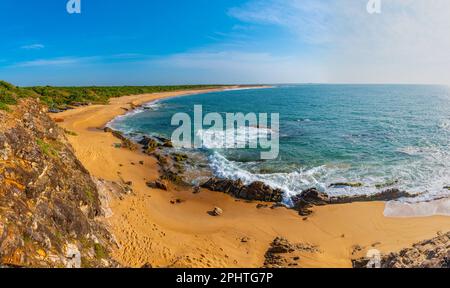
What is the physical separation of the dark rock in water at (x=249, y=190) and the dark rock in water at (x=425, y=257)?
21.5 feet

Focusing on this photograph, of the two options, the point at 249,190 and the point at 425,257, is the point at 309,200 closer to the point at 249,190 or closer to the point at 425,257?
the point at 249,190

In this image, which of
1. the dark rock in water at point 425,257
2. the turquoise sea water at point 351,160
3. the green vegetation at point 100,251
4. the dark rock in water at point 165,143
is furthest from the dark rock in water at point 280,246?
the dark rock in water at point 165,143

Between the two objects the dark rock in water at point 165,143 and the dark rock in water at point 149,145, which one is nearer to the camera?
the dark rock in water at point 149,145

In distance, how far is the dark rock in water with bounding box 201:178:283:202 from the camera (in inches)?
618

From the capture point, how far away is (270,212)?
1428cm

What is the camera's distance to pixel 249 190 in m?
16.1

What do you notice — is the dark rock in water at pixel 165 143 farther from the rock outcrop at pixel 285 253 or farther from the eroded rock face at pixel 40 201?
the rock outcrop at pixel 285 253

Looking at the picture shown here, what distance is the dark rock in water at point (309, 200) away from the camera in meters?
14.7

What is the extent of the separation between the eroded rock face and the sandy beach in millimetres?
1923

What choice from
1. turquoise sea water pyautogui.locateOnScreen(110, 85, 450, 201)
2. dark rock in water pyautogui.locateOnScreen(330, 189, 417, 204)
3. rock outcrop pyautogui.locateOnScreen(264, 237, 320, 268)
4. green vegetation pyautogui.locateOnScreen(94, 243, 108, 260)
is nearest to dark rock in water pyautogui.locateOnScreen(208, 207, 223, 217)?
rock outcrop pyautogui.locateOnScreen(264, 237, 320, 268)

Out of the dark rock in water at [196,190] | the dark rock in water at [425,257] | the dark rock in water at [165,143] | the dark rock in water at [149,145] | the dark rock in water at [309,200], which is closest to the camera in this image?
the dark rock in water at [425,257]

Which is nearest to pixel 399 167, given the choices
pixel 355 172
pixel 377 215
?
pixel 355 172
